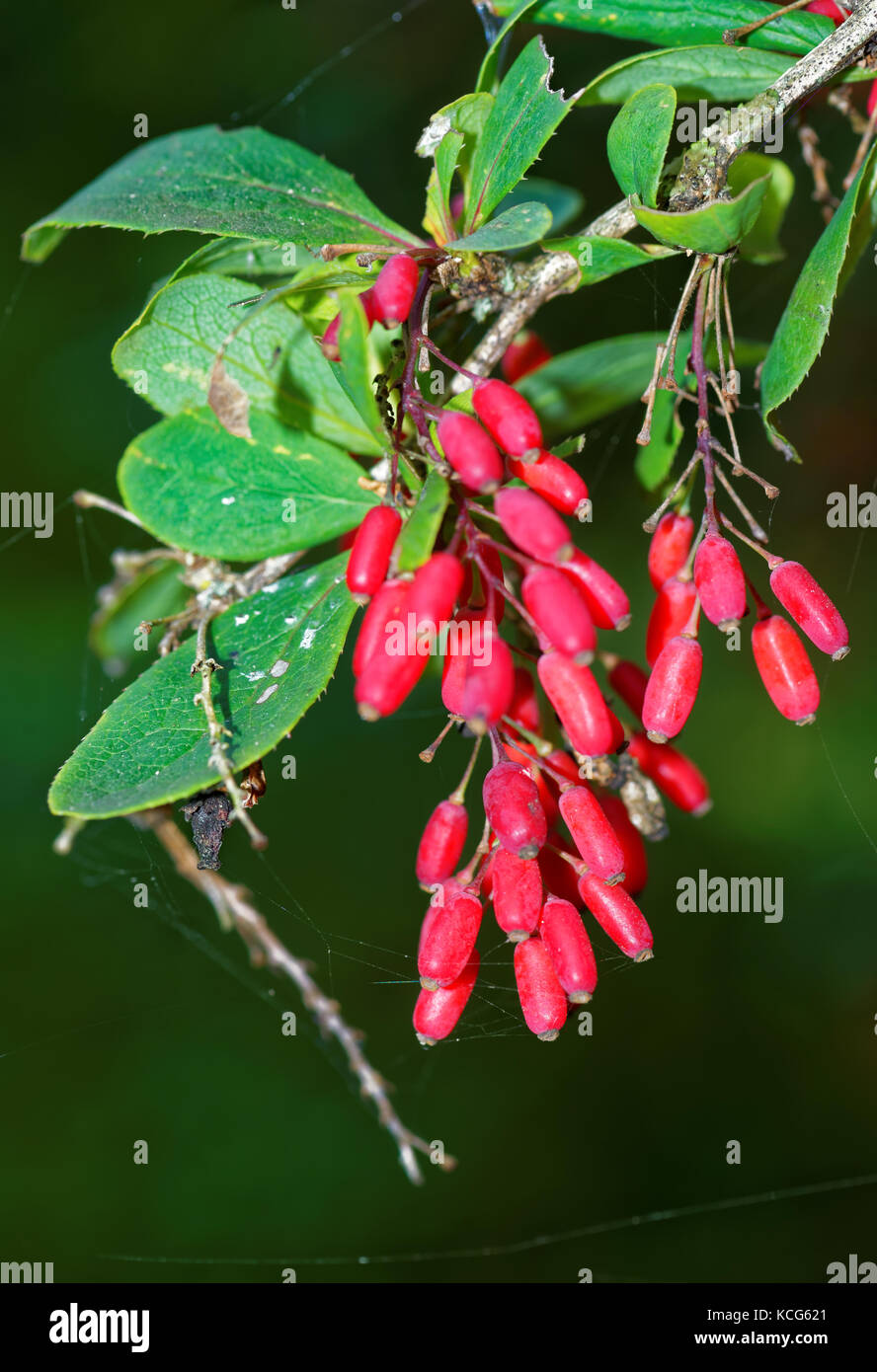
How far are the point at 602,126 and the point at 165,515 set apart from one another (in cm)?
194

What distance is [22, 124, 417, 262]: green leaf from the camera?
40.1 inches

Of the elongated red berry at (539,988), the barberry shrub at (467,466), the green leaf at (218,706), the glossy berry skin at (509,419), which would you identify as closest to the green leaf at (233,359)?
the barberry shrub at (467,466)

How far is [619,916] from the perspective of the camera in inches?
39.8

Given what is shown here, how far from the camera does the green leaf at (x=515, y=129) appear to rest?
38.0 inches

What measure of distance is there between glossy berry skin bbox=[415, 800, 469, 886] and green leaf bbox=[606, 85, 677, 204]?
2.17 feet

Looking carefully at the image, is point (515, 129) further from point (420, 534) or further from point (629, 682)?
point (629, 682)

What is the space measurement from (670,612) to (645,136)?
0.49 m

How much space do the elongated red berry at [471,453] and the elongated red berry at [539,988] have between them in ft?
1.53

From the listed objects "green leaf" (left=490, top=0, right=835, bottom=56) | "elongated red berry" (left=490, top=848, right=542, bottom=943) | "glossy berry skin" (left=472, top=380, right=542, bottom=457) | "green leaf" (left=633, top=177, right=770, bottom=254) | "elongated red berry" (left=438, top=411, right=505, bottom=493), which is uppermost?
"green leaf" (left=490, top=0, right=835, bottom=56)

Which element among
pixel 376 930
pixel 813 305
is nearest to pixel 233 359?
pixel 813 305

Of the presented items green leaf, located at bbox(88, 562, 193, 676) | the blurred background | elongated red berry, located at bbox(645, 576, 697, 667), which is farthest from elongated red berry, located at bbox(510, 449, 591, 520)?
the blurred background

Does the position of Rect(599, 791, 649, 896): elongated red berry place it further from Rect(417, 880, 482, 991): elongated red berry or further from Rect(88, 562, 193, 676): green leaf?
Rect(88, 562, 193, 676): green leaf

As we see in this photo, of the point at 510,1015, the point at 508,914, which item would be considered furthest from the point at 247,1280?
the point at 508,914

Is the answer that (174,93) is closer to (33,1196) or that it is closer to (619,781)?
(619,781)
